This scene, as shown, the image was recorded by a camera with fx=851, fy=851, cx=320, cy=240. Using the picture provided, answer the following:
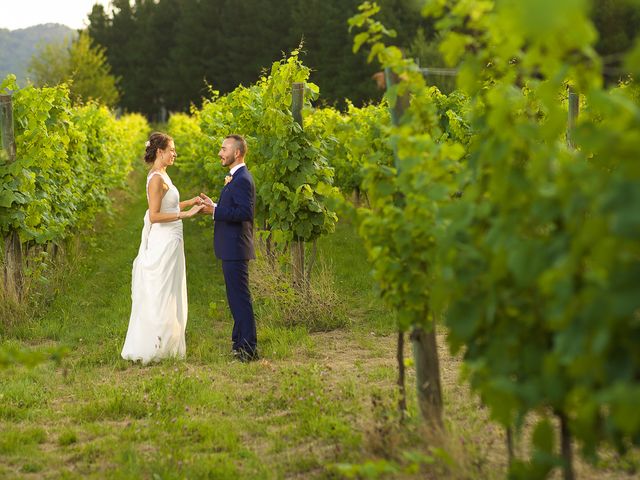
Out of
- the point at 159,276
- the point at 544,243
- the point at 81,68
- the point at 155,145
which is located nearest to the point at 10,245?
the point at 159,276

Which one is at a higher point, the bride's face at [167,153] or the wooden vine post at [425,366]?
the bride's face at [167,153]

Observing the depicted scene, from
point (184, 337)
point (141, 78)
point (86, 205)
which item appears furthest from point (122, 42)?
point (184, 337)

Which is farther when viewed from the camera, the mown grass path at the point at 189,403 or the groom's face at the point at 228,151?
the groom's face at the point at 228,151

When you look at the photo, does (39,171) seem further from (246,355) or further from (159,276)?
(246,355)

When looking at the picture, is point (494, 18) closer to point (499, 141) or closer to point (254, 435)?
point (499, 141)

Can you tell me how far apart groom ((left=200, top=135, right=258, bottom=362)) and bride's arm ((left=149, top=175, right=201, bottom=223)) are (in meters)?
0.34

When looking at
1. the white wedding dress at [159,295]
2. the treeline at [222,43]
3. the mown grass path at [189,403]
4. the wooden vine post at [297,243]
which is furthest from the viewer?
the treeline at [222,43]

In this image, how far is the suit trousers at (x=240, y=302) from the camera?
22.4ft

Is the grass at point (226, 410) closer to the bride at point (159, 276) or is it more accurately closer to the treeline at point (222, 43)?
the bride at point (159, 276)

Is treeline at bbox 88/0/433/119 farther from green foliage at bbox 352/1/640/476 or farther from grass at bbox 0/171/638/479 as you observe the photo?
green foliage at bbox 352/1/640/476

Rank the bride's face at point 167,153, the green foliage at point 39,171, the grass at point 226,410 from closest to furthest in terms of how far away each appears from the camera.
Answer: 1. the grass at point 226,410
2. the bride's face at point 167,153
3. the green foliage at point 39,171

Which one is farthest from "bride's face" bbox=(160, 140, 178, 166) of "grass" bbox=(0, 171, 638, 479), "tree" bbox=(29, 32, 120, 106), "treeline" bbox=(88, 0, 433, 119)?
"tree" bbox=(29, 32, 120, 106)

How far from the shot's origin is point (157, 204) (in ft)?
23.0

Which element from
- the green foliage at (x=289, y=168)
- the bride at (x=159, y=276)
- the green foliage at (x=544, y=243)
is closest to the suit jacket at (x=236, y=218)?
the bride at (x=159, y=276)
